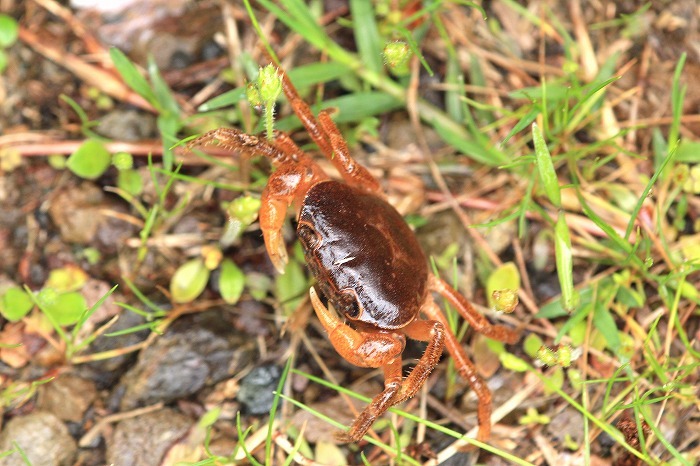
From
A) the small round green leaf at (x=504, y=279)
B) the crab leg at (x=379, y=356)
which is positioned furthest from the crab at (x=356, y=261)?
the small round green leaf at (x=504, y=279)

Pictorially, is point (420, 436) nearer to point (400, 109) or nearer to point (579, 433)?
point (579, 433)

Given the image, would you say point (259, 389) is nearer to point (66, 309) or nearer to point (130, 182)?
point (66, 309)

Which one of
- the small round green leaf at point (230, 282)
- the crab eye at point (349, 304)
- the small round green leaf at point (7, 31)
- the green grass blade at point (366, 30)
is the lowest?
the small round green leaf at point (230, 282)

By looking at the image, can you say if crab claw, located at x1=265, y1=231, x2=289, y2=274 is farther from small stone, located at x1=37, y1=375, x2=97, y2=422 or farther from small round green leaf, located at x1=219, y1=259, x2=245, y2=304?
small stone, located at x1=37, y1=375, x2=97, y2=422

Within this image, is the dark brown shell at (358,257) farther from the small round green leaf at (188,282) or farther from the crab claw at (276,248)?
the small round green leaf at (188,282)

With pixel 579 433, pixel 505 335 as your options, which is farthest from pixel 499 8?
pixel 579 433

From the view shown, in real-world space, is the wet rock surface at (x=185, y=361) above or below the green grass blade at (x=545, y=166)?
below

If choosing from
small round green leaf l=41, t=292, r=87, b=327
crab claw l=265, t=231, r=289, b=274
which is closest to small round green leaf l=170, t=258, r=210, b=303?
small round green leaf l=41, t=292, r=87, b=327
